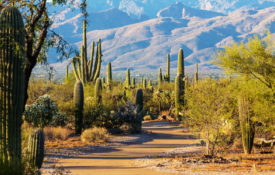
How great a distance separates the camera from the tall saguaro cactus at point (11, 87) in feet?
27.2

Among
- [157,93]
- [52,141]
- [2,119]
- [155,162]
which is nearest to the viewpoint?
[2,119]

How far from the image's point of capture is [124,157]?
45.8 ft

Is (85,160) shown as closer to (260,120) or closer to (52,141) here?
(52,141)

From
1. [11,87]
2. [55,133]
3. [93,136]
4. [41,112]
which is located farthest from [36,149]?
[41,112]

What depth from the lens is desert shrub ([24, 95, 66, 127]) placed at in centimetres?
1766

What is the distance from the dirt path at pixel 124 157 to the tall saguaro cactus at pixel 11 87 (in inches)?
111

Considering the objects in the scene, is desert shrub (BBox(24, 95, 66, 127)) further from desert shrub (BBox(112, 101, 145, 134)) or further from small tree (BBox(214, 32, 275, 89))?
small tree (BBox(214, 32, 275, 89))

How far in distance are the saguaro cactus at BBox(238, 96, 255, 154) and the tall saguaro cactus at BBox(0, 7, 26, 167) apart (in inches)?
354

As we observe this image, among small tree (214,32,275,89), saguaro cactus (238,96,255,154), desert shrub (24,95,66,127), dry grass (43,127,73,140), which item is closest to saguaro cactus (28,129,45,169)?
dry grass (43,127,73,140)

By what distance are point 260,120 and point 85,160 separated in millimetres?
6727

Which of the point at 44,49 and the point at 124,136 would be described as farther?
the point at 124,136

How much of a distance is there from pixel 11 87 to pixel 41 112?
31.8 feet

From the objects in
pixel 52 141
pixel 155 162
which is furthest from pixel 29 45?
pixel 52 141

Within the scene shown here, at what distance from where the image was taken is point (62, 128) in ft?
61.5
